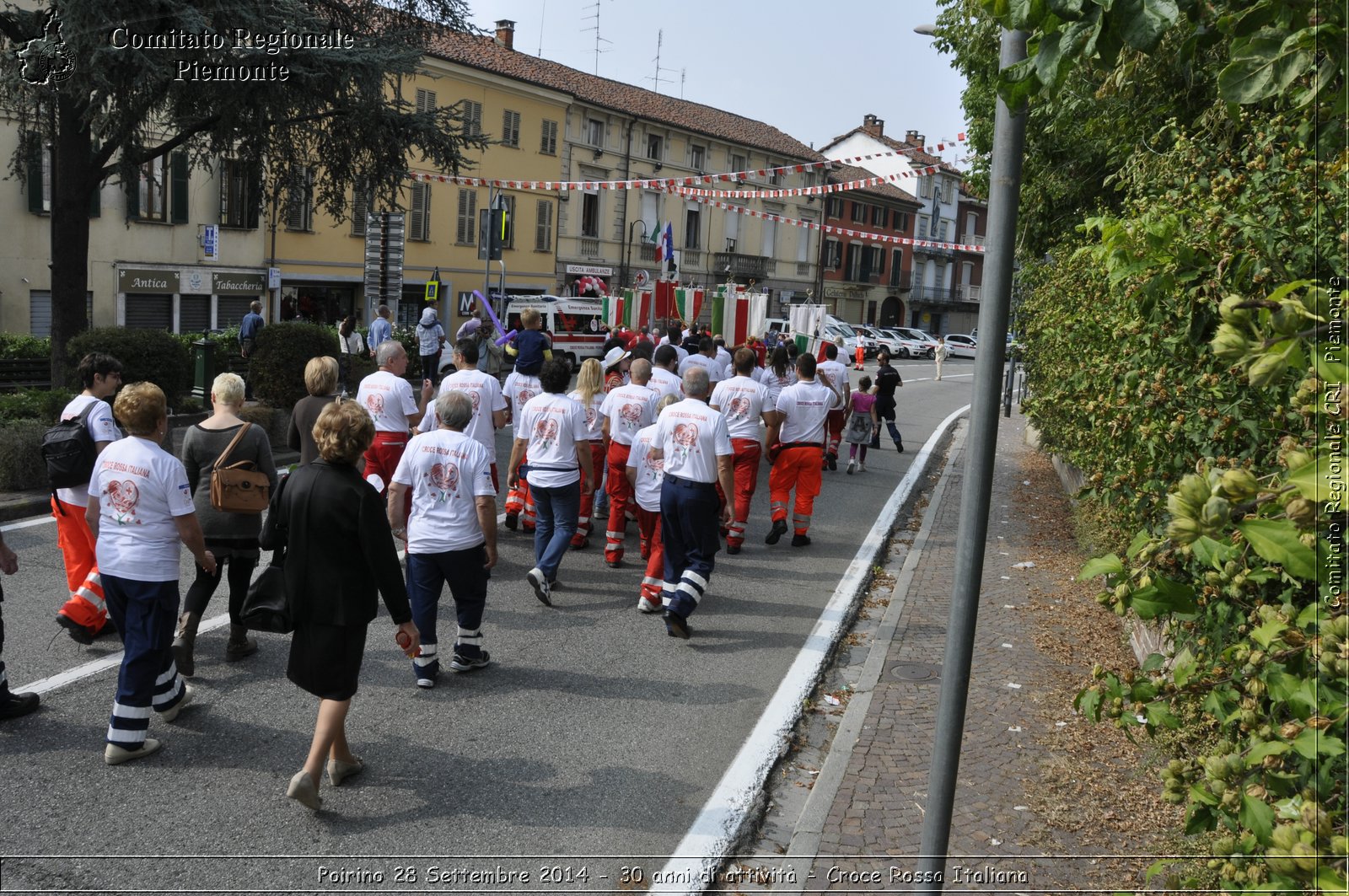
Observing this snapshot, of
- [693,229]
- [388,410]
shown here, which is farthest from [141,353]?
[693,229]

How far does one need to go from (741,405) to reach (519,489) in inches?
88.6

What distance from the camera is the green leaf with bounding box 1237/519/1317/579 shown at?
1.98 metres

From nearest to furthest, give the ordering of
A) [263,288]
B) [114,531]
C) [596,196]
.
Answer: [114,531] < [263,288] < [596,196]

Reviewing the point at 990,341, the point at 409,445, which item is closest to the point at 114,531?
the point at 409,445

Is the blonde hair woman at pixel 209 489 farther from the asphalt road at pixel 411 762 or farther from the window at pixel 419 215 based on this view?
the window at pixel 419 215

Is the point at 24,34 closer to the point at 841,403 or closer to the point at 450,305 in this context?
the point at 841,403

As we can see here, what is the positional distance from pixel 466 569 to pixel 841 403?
9714mm

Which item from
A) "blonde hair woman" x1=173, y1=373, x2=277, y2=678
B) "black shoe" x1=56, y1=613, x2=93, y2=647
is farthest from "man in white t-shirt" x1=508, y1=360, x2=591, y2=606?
"black shoe" x1=56, y1=613, x2=93, y2=647

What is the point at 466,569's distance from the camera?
6336mm

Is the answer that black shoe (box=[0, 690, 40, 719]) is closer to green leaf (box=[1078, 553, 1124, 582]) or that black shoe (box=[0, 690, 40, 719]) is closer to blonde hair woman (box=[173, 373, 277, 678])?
blonde hair woman (box=[173, 373, 277, 678])

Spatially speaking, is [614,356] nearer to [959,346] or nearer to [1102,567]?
[1102,567]

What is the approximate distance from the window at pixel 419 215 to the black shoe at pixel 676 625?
110 feet

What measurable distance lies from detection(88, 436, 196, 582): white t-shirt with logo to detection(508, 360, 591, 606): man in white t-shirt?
129 inches

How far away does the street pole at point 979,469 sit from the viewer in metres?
3.17
